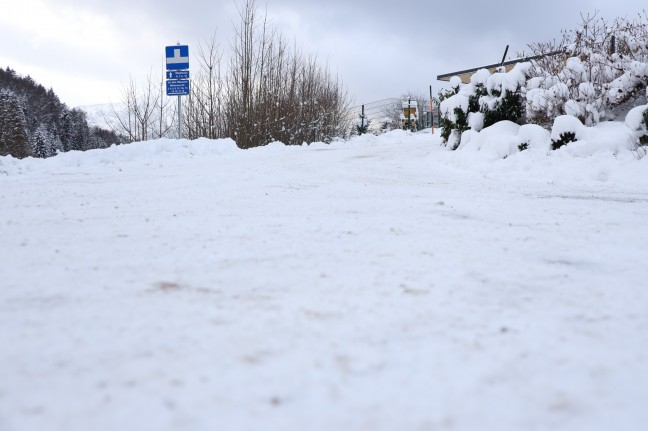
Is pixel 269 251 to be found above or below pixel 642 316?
above

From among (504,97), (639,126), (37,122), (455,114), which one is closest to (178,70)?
(455,114)

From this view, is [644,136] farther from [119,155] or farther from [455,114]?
[119,155]

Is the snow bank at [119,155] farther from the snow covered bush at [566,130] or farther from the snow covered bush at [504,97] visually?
the snow covered bush at [566,130]

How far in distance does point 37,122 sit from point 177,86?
183 ft

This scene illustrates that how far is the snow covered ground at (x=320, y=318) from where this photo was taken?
1.02 metres

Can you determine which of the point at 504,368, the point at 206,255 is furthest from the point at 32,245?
the point at 504,368

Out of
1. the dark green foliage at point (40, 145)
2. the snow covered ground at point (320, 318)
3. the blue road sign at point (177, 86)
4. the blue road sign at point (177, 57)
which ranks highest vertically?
the dark green foliage at point (40, 145)

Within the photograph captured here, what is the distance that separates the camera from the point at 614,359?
125 centimetres

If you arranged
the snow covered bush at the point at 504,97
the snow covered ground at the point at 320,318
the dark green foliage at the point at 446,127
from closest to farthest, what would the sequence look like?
the snow covered ground at the point at 320,318, the snow covered bush at the point at 504,97, the dark green foliage at the point at 446,127

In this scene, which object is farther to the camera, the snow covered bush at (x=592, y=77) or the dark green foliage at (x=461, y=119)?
the dark green foliage at (x=461, y=119)

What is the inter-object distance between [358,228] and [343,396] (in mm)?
1738

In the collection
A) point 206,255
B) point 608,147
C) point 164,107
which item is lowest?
point 206,255

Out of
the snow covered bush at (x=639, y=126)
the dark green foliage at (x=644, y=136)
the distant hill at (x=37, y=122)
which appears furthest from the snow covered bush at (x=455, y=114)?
the distant hill at (x=37, y=122)

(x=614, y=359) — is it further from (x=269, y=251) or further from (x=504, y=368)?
(x=269, y=251)
